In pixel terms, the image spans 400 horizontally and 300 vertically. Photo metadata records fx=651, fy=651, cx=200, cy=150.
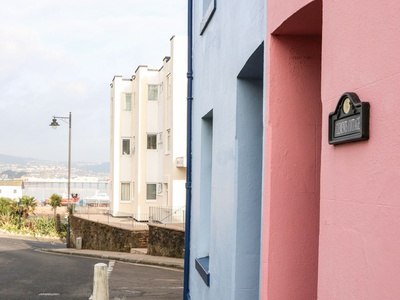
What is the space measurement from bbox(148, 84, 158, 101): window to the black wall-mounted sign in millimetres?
34088

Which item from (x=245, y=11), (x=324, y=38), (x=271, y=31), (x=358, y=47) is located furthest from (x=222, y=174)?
(x=358, y=47)

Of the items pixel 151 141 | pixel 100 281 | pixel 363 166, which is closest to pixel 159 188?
pixel 151 141

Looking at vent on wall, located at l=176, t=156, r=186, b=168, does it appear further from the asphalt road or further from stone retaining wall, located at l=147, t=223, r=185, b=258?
the asphalt road

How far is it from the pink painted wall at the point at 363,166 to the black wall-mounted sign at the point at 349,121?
4 cm

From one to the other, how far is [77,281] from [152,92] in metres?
21.7

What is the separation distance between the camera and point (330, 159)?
10.8 ft

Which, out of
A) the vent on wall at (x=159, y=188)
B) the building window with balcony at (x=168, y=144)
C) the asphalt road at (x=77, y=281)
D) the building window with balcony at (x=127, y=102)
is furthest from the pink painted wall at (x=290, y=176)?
the building window with balcony at (x=127, y=102)

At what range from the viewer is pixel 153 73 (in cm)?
3747

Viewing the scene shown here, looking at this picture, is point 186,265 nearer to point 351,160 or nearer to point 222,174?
point 222,174

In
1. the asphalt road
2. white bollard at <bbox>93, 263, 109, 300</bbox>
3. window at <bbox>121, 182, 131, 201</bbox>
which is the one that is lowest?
the asphalt road

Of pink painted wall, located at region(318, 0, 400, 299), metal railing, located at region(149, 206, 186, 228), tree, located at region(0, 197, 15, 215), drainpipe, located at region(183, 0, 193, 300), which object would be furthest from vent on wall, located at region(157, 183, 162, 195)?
pink painted wall, located at region(318, 0, 400, 299)

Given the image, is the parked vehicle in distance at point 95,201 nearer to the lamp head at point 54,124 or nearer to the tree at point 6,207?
the tree at point 6,207

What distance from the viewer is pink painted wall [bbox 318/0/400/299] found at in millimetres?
2590

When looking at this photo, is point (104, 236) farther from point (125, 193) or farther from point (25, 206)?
point (25, 206)
